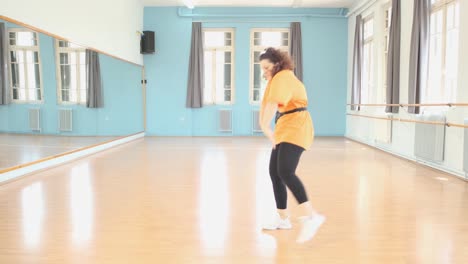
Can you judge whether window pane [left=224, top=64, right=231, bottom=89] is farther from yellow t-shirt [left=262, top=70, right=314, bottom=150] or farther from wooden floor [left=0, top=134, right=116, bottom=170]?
yellow t-shirt [left=262, top=70, right=314, bottom=150]

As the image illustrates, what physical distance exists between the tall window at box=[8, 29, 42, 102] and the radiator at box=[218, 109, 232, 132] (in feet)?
19.0

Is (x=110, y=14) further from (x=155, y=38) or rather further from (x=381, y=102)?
(x=381, y=102)

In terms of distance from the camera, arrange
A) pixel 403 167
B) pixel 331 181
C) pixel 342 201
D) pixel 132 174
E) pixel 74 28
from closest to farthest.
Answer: pixel 342 201 < pixel 331 181 < pixel 132 174 < pixel 403 167 < pixel 74 28

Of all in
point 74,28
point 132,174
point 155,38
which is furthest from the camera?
point 155,38

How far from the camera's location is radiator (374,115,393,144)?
23.0 ft

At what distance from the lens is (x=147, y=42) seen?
391 inches

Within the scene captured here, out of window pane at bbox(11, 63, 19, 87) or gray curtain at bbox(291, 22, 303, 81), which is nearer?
window pane at bbox(11, 63, 19, 87)

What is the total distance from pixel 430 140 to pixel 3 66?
572 centimetres

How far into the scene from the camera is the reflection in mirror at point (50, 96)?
4465mm

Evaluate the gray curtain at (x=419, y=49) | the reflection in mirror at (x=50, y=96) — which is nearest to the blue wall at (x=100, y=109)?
the reflection in mirror at (x=50, y=96)

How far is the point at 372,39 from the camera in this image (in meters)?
8.50

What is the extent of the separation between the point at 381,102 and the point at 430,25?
8.17ft

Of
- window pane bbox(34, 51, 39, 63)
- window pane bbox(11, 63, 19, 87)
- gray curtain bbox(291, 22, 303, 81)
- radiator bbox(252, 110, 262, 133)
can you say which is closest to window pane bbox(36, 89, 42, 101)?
window pane bbox(34, 51, 39, 63)

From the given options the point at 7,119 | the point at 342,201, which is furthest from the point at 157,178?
the point at 342,201
